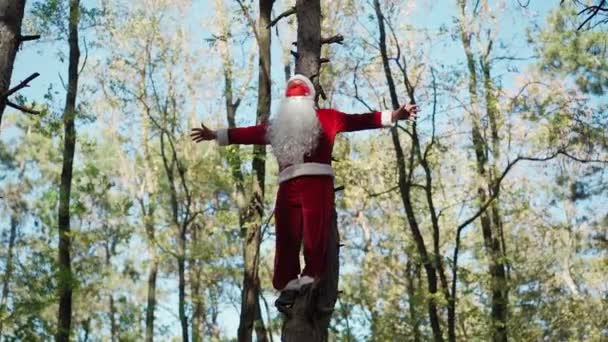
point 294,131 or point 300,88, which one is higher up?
point 300,88

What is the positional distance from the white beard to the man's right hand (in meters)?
0.39

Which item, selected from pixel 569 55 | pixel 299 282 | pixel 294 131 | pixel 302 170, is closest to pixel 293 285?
pixel 299 282

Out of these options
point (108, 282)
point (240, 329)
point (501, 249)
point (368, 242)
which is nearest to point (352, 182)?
point (501, 249)

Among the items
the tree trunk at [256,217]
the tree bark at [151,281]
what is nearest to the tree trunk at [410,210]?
the tree trunk at [256,217]

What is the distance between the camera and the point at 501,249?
13.9 metres

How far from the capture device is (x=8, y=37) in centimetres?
424

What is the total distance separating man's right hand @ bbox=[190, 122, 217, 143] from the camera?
410 centimetres

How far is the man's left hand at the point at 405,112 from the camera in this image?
3803 mm

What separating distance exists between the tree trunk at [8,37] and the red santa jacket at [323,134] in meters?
1.37

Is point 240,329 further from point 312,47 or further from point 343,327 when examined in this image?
→ point 343,327

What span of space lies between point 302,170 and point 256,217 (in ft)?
17.2

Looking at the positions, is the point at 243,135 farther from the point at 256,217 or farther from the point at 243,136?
the point at 256,217

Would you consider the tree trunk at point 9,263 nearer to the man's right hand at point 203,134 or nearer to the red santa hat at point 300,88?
the man's right hand at point 203,134

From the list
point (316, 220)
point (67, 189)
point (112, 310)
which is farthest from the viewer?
point (112, 310)
